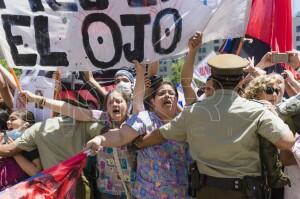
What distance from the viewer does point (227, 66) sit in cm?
319

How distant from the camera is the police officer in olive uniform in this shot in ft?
10.3

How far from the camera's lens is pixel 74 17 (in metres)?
4.11

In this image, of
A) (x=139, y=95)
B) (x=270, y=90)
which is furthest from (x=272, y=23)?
(x=139, y=95)

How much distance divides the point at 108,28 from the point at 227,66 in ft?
4.23

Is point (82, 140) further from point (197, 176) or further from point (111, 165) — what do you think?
point (197, 176)

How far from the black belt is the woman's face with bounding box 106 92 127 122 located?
88 centimetres

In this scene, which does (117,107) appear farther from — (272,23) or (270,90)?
(272,23)

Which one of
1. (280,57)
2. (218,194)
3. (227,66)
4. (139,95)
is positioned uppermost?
(227,66)

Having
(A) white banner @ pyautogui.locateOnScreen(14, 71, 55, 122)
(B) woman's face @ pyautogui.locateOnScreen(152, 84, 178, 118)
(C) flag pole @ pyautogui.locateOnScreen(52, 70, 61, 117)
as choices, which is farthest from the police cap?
(C) flag pole @ pyautogui.locateOnScreen(52, 70, 61, 117)

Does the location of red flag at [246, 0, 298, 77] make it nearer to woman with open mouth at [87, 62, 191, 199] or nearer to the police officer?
woman with open mouth at [87, 62, 191, 199]

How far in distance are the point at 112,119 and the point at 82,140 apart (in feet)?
1.01

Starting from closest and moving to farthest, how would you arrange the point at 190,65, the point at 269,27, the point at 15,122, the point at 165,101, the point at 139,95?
the point at 165,101 → the point at 139,95 → the point at 190,65 → the point at 15,122 → the point at 269,27

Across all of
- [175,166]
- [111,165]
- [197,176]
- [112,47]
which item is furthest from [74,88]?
[197,176]

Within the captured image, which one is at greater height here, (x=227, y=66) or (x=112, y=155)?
(x=227, y=66)
